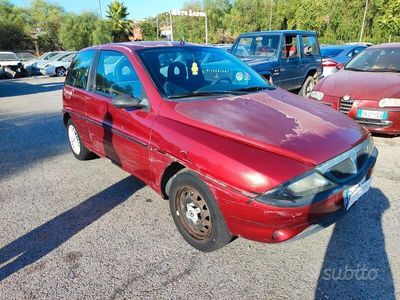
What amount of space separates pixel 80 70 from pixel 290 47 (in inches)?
225

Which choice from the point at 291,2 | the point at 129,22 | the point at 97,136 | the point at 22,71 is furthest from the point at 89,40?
the point at 97,136

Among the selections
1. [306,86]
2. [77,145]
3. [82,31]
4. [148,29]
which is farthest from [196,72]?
[148,29]

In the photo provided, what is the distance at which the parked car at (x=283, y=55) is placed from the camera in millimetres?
7832

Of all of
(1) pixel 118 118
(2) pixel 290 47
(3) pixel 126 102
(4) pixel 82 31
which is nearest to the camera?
(3) pixel 126 102

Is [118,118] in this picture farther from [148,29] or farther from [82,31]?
[148,29]

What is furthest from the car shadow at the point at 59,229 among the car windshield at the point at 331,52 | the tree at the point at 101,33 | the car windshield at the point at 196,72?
the tree at the point at 101,33

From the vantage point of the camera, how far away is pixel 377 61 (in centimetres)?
651

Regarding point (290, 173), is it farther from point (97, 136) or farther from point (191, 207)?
point (97, 136)

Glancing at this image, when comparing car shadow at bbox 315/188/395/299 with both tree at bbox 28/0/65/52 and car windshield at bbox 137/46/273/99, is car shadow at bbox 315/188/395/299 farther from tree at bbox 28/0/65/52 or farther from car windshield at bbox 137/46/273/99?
tree at bbox 28/0/65/52

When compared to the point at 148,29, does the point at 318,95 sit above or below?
below

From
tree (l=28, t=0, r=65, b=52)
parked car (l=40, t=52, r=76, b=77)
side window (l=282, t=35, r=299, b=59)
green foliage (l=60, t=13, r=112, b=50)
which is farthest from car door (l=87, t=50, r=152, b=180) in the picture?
tree (l=28, t=0, r=65, b=52)

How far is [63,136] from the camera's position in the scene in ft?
21.5

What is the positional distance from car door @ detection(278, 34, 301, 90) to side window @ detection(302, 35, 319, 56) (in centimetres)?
44

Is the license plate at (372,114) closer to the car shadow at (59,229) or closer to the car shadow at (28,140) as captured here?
the car shadow at (59,229)
